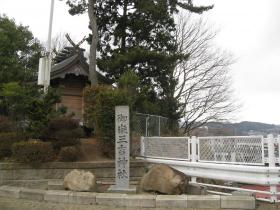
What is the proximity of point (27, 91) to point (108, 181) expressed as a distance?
14.8 feet

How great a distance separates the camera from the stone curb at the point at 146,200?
335 inches

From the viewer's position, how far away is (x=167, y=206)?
348 inches

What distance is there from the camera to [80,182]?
10164 mm

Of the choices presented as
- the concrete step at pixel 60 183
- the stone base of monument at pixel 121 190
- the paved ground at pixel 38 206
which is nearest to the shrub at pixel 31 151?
the concrete step at pixel 60 183

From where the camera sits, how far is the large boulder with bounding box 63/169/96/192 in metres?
10.1

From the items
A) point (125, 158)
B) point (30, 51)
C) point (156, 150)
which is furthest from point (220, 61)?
point (125, 158)

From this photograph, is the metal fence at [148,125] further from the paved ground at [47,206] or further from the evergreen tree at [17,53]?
the evergreen tree at [17,53]

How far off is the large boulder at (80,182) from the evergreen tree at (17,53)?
14617mm

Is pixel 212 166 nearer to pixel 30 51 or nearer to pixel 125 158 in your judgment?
pixel 125 158

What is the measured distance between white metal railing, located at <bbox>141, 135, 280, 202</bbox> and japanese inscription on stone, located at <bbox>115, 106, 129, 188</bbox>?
1.78 m

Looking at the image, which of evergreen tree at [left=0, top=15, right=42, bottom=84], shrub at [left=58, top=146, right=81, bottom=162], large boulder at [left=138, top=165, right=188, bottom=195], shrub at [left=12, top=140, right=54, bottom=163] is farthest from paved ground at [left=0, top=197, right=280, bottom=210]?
evergreen tree at [left=0, top=15, right=42, bottom=84]

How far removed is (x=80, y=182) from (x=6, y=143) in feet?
14.4

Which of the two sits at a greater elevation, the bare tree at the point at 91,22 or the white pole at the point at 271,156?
the bare tree at the point at 91,22

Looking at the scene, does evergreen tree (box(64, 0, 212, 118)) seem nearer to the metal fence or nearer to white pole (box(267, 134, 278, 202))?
the metal fence
